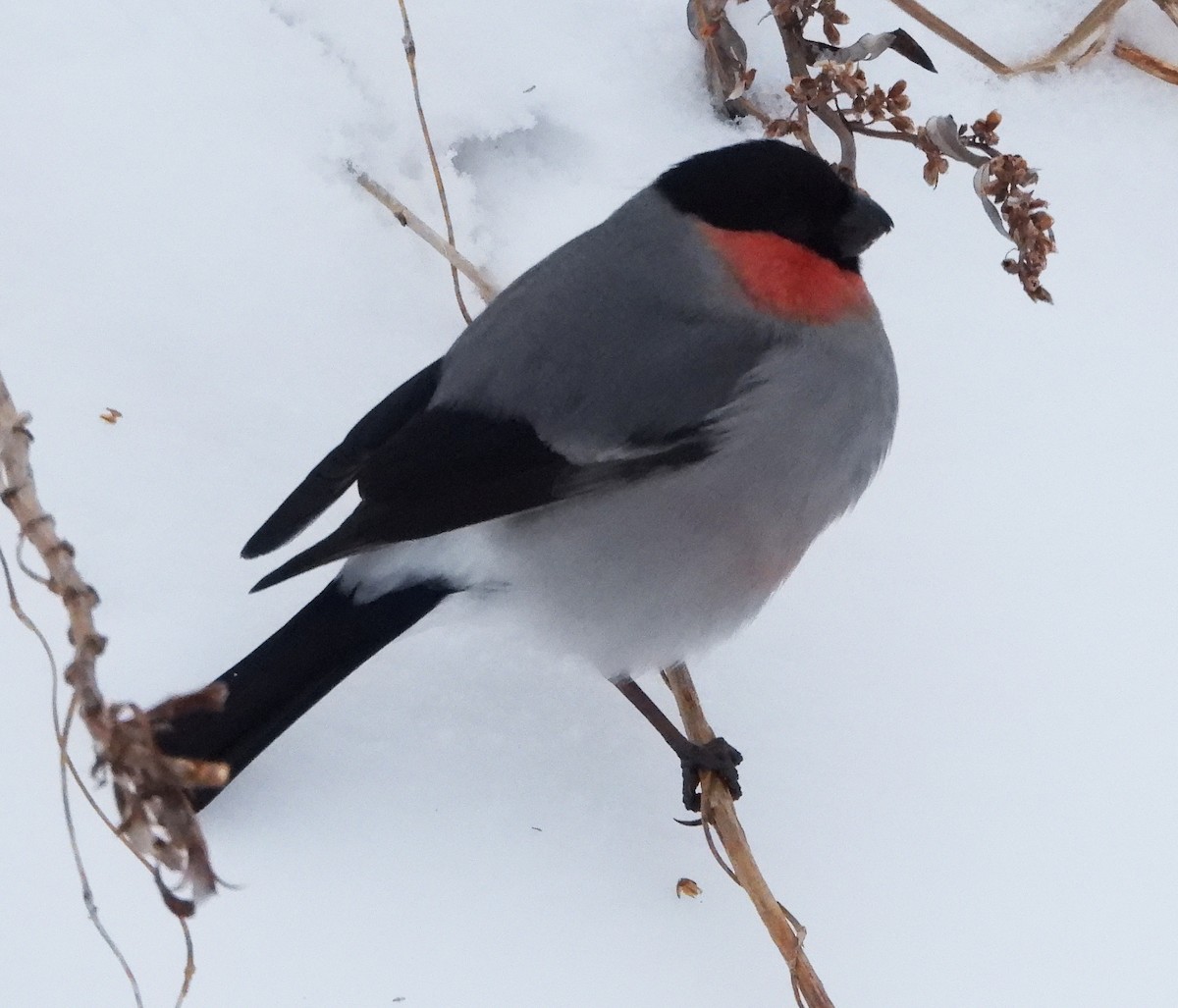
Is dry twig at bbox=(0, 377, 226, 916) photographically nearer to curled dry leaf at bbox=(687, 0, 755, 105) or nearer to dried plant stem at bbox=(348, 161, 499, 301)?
dried plant stem at bbox=(348, 161, 499, 301)

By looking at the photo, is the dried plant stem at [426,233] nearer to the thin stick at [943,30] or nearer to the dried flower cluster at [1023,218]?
the dried flower cluster at [1023,218]

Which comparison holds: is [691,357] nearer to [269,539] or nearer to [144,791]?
[269,539]

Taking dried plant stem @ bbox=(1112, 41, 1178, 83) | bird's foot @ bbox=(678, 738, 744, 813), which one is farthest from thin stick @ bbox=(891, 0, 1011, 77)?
bird's foot @ bbox=(678, 738, 744, 813)

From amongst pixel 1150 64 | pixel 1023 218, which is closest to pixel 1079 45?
pixel 1150 64

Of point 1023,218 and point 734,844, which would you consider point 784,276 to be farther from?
point 734,844

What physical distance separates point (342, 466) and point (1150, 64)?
1.83 metres

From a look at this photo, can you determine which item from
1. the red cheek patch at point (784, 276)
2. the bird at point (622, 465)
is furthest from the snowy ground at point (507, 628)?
the red cheek patch at point (784, 276)

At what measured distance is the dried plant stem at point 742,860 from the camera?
1600 mm

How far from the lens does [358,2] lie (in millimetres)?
2629

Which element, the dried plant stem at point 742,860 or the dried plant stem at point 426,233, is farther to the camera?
the dried plant stem at point 426,233

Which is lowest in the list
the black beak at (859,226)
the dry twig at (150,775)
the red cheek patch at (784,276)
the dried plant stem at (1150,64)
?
the dry twig at (150,775)

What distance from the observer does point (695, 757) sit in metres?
1.90

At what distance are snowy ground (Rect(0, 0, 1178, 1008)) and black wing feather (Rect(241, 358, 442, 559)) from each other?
0.17 metres

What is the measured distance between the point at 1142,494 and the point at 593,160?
116 centimetres
